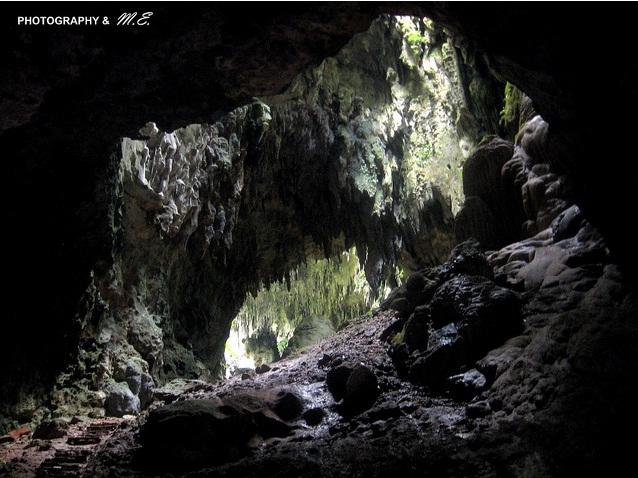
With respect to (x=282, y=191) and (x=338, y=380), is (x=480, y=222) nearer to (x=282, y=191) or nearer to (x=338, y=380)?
(x=338, y=380)

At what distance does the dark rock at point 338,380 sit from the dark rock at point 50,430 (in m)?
3.28

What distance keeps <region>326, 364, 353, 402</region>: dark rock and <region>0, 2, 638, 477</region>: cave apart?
0.03 metres

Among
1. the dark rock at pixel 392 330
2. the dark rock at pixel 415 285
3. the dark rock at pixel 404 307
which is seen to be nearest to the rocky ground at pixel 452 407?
the dark rock at pixel 415 285

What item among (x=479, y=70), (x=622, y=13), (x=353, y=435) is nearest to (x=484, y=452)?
(x=353, y=435)

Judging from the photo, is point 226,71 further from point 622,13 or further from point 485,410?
point 485,410

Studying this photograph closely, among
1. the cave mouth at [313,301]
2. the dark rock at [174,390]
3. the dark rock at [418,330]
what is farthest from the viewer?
the cave mouth at [313,301]

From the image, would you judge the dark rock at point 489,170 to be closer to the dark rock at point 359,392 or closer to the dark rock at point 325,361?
the dark rock at point 325,361

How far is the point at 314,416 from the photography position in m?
4.77

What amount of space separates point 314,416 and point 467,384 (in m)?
1.61

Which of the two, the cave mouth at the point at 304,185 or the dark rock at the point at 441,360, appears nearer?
the dark rock at the point at 441,360

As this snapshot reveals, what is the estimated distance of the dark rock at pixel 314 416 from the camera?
15.5 ft

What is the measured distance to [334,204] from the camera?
1251 cm

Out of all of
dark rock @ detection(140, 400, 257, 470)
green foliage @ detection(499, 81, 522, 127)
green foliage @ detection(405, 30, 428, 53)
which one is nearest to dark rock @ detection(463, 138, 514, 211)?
green foliage @ detection(499, 81, 522, 127)

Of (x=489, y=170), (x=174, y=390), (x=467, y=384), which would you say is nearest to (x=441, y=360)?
(x=467, y=384)
